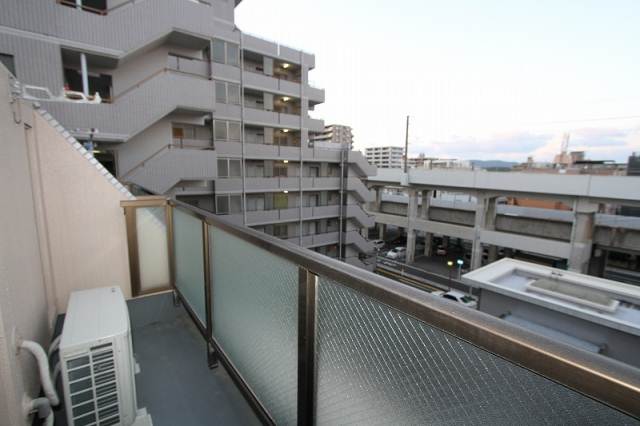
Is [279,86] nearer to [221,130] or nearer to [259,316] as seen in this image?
[221,130]

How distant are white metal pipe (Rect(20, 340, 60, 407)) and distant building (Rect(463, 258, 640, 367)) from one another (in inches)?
207

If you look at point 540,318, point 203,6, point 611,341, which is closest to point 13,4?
point 203,6

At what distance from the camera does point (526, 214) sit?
15031 mm

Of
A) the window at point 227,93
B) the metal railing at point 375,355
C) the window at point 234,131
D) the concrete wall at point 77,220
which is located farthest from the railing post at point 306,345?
the window at point 227,93

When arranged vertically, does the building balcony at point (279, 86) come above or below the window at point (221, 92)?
above

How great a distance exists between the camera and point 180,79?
7.30 metres

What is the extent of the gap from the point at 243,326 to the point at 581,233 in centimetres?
1570

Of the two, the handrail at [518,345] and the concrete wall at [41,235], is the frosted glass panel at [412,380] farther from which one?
the concrete wall at [41,235]

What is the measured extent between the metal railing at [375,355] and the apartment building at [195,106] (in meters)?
0.70

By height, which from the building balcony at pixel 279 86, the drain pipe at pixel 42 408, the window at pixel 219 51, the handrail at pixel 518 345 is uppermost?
the window at pixel 219 51

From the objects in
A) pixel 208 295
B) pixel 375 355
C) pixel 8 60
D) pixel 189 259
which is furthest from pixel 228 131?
pixel 375 355

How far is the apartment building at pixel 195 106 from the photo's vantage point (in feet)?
18.7

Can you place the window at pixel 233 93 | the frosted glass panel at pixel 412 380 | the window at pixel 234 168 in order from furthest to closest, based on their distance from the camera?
the window at pixel 234 168 < the window at pixel 233 93 < the frosted glass panel at pixel 412 380

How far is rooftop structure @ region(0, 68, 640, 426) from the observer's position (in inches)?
19.7
